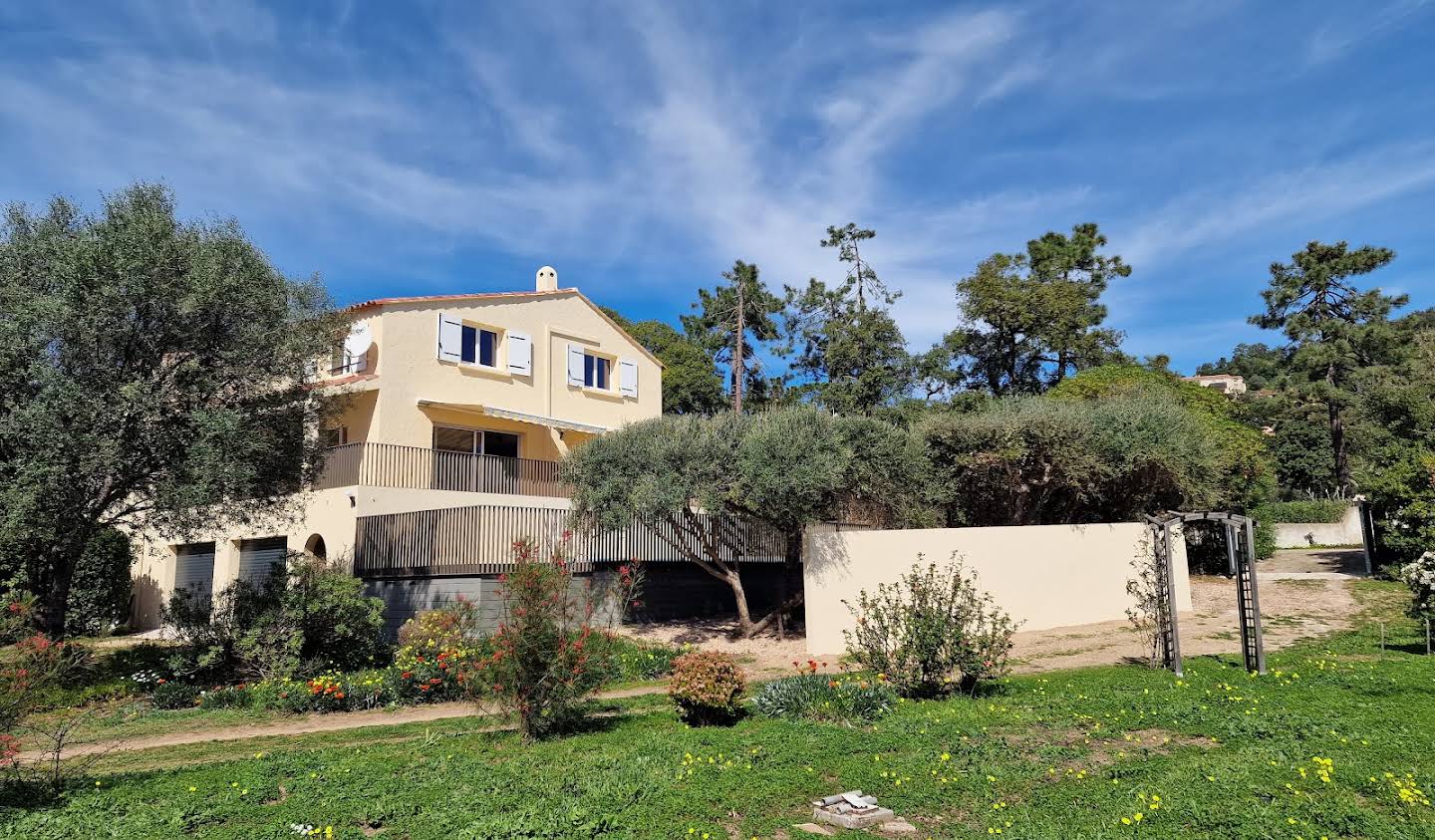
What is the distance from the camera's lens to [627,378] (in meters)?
27.7

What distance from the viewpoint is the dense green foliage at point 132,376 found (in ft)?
37.4

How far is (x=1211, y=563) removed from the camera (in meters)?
23.9

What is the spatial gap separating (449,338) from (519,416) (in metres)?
2.73

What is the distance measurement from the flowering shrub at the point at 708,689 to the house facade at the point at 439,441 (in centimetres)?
775

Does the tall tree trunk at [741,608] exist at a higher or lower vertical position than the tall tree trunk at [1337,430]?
lower

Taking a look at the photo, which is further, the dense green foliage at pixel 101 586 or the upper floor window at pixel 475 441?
the upper floor window at pixel 475 441

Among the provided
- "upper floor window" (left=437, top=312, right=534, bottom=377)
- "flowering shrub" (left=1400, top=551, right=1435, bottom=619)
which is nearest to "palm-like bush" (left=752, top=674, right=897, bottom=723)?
"flowering shrub" (left=1400, top=551, right=1435, bottom=619)

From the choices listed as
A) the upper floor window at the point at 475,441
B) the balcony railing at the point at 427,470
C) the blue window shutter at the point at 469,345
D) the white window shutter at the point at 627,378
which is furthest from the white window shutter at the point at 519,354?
the white window shutter at the point at 627,378

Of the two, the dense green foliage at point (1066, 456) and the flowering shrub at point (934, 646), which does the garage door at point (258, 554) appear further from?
the flowering shrub at point (934, 646)

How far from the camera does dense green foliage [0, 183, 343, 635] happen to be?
11.4m

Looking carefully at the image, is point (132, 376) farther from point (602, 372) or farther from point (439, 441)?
point (602, 372)

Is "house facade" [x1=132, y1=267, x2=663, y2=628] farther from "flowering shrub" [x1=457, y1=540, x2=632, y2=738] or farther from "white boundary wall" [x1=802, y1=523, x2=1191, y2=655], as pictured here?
"flowering shrub" [x1=457, y1=540, x2=632, y2=738]

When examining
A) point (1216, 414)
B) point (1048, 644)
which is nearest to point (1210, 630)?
point (1048, 644)

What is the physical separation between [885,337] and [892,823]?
3032 centimetres
